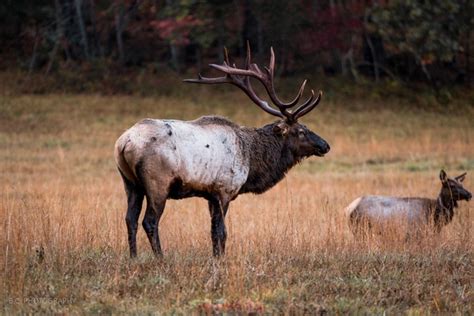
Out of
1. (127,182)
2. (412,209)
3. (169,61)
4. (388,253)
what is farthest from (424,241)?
(169,61)

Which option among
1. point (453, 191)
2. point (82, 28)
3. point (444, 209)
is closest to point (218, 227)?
point (444, 209)

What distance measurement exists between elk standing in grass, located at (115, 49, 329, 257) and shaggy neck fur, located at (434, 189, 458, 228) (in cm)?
243

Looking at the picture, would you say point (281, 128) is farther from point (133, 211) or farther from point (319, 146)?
point (133, 211)

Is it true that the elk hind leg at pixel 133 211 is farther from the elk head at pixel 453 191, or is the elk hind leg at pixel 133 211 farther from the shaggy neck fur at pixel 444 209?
the elk head at pixel 453 191

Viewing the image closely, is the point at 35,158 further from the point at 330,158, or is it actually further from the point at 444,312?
the point at 444,312

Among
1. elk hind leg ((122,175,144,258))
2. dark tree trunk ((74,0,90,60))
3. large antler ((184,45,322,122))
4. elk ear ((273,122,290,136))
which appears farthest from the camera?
dark tree trunk ((74,0,90,60))

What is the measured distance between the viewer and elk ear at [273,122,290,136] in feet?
35.6

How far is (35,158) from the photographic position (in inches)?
864

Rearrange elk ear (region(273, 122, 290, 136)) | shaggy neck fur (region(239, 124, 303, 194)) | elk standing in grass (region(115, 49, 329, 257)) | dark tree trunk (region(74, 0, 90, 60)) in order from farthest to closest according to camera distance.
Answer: dark tree trunk (region(74, 0, 90, 60)) < elk ear (region(273, 122, 290, 136)) < shaggy neck fur (region(239, 124, 303, 194)) < elk standing in grass (region(115, 49, 329, 257))

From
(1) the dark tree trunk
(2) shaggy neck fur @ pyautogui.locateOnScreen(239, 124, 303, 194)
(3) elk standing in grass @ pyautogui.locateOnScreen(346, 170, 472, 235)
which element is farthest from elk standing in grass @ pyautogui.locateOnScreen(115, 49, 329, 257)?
(1) the dark tree trunk

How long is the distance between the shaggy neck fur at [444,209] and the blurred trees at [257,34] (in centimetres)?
1975

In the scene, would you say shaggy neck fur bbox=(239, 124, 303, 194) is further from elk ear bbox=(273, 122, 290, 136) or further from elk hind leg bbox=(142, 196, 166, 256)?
elk hind leg bbox=(142, 196, 166, 256)

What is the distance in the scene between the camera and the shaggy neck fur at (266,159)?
10.4m

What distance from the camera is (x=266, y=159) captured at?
10617 millimetres
